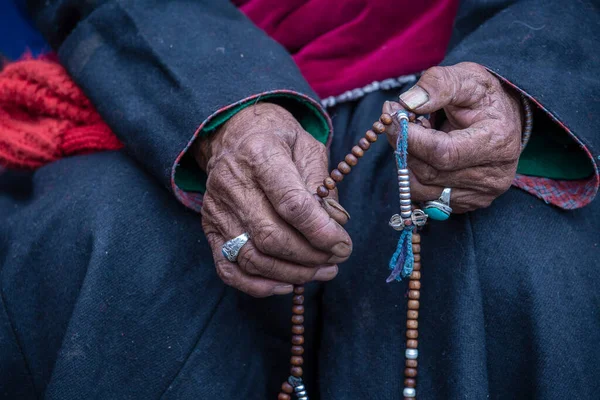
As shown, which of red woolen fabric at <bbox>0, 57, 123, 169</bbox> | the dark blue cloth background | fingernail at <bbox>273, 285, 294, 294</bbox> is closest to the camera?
fingernail at <bbox>273, 285, 294, 294</bbox>

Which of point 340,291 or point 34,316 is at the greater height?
point 34,316

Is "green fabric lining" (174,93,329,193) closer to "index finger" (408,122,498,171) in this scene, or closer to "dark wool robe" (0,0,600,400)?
"dark wool robe" (0,0,600,400)

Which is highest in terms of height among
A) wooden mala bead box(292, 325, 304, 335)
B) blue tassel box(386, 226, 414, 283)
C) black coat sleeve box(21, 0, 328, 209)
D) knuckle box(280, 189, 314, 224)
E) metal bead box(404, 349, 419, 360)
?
black coat sleeve box(21, 0, 328, 209)

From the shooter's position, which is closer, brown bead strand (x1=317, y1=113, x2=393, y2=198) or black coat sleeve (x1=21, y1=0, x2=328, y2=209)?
brown bead strand (x1=317, y1=113, x2=393, y2=198)

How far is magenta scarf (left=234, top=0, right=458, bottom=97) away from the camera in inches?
44.6

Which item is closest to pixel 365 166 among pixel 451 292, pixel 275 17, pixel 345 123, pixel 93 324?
pixel 345 123

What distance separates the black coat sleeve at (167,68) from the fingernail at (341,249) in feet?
0.99

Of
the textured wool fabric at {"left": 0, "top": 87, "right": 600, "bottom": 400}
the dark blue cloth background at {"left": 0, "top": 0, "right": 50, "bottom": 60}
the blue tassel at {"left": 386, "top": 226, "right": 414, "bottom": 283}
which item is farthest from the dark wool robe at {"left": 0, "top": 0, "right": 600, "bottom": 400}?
the dark blue cloth background at {"left": 0, "top": 0, "right": 50, "bottom": 60}

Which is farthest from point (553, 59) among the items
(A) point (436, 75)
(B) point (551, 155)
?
(A) point (436, 75)

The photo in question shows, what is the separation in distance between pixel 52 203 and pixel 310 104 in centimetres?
50

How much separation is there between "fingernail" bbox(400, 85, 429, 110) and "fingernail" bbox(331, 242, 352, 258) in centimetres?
21

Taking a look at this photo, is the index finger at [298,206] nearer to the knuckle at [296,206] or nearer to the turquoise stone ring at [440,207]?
the knuckle at [296,206]

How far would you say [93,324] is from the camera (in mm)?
912

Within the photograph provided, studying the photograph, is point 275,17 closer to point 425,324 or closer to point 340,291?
point 340,291
